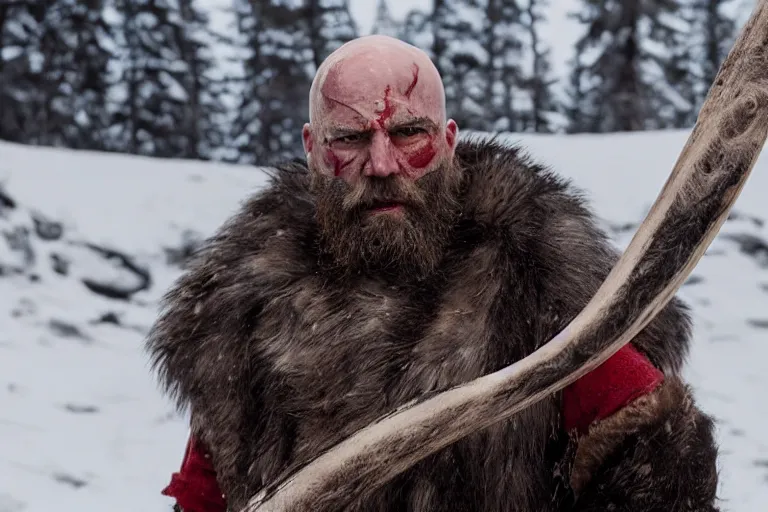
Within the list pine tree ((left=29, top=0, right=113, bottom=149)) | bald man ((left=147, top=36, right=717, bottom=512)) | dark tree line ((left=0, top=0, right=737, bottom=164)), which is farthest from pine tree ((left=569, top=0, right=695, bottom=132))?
bald man ((left=147, top=36, right=717, bottom=512))

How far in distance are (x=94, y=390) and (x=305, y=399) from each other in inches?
137

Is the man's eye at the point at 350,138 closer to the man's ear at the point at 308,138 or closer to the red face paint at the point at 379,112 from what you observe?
the red face paint at the point at 379,112

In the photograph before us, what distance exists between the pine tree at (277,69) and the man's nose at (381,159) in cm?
1264

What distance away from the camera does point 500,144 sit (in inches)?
76.6

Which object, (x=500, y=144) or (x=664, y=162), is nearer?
(x=500, y=144)

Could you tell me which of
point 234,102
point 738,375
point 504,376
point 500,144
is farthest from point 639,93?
point 504,376

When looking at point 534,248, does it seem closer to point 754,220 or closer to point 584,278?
point 584,278

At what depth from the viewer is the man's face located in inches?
67.6

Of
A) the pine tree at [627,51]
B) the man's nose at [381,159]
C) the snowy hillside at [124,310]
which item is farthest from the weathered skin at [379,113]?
the pine tree at [627,51]

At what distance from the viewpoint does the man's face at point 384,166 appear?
5.64 feet

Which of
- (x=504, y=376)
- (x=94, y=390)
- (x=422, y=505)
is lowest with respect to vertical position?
(x=94, y=390)

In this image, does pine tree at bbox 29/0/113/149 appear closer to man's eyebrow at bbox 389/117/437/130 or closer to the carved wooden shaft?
man's eyebrow at bbox 389/117/437/130

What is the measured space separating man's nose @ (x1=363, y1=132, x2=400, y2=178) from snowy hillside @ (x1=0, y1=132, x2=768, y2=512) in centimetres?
129

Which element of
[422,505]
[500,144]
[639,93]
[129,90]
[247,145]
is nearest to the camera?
[422,505]
